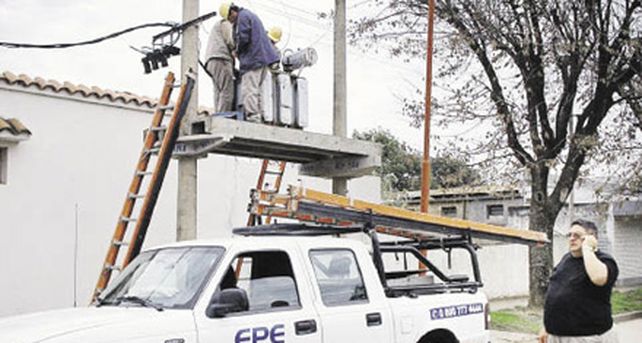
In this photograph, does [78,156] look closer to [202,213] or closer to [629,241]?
[202,213]

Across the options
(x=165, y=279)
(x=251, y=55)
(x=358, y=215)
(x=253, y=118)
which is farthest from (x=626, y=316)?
(x=165, y=279)

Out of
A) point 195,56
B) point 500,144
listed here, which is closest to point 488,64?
point 500,144

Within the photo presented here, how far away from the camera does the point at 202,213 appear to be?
1262cm

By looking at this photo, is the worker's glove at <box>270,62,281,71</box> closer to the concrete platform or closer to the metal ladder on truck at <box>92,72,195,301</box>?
the concrete platform

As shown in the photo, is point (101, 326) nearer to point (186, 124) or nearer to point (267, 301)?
point (267, 301)

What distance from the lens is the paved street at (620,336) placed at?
1358 centimetres

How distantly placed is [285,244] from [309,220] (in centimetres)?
139

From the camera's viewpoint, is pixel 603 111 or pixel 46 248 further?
pixel 603 111

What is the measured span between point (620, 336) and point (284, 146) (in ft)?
28.5

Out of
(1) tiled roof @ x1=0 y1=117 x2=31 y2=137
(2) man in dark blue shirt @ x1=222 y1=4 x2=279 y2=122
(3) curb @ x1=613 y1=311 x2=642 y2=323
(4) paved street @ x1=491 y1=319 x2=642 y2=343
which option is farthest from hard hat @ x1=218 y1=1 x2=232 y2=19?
(3) curb @ x1=613 y1=311 x2=642 y2=323

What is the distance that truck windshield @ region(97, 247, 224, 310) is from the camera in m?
6.02

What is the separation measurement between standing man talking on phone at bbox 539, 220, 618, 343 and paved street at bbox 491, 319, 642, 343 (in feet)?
23.9

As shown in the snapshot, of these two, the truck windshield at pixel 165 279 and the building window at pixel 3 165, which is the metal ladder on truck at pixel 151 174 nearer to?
the truck windshield at pixel 165 279

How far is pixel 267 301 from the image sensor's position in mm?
6453
